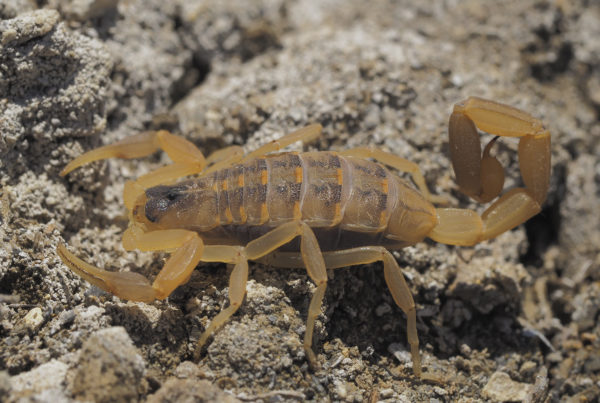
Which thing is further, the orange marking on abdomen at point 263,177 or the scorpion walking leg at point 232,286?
the orange marking on abdomen at point 263,177

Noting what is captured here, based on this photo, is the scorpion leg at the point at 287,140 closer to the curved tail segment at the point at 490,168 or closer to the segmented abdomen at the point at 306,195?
the segmented abdomen at the point at 306,195

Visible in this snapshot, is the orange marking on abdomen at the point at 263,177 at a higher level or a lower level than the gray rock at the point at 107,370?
higher

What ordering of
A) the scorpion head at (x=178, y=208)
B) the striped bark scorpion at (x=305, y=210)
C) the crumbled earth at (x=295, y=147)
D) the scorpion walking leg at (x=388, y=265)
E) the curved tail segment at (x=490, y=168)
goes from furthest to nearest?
the curved tail segment at (x=490, y=168), the scorpion head at (x=178, y=208), the scorpion walking leg at (x=388, y=265), the striped bark scorpion at (x=305, y=210), the crumbled earth at (x=295, y=147)

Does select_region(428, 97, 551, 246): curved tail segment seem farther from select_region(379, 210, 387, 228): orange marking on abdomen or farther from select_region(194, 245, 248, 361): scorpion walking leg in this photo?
select_region(194, 245, 248, 361): scorpion walking leg

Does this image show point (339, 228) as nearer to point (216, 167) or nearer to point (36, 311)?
point (216, 167)

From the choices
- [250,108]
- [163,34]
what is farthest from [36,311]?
[163,34]

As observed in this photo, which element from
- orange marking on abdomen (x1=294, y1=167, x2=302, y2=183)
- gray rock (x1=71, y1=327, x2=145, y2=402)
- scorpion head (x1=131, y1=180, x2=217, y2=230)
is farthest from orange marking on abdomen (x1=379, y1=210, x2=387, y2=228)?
gray rock (x1=71, y1=327, x2=145, y2=402)

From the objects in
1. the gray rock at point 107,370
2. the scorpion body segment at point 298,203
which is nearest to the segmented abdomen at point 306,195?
the scorpion body segment at point 298,203
